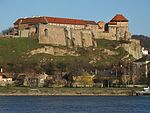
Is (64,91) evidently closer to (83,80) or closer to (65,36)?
(83,80)

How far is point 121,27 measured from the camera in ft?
386

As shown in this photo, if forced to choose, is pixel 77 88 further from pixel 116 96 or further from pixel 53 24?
pixel 53 24

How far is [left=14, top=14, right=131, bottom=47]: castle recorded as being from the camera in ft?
348

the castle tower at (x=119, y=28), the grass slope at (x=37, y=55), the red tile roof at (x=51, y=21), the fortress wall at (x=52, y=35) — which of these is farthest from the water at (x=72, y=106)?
the castle tower at (x=119, y=28)

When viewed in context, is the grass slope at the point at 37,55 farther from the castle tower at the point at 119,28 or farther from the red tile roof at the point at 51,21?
the red tile roof at the point at 51,21

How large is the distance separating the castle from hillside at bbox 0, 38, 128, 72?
2032mm

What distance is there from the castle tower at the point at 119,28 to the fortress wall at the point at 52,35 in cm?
1157

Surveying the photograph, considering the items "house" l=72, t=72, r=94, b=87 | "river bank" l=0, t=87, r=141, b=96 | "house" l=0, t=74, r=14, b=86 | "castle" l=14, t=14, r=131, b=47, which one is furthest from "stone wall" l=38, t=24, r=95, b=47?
"river bank" l=0, t=87, r=141, b=96

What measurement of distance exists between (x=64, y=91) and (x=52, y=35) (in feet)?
89.4

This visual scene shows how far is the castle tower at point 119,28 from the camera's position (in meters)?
115

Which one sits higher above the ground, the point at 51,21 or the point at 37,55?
the point at 51,21

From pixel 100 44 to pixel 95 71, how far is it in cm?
1384

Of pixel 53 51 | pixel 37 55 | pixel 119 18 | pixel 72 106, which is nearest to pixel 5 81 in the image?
pixel 37 55

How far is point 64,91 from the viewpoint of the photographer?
3164 inches
